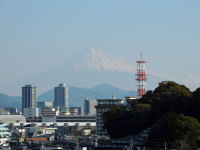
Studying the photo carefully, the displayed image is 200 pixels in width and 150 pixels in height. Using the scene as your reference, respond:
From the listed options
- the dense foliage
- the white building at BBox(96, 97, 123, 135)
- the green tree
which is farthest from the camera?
the white building at BBox(96, 97, 123, 135)

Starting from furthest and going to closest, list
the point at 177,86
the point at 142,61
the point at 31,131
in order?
the point at 31,131
the point at 142,61
the point at 177,86

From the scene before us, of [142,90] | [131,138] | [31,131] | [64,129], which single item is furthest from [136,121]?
[64,129]

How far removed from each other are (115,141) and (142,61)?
35.3 meters

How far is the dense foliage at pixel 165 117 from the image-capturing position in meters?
62.7

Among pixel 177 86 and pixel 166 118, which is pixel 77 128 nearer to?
pixel 177 86

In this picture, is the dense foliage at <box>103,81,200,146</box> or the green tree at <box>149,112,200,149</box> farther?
the dense foliage at <box>103,81,200,146</box>

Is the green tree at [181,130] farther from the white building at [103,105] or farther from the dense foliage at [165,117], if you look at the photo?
the white building at [103,105]

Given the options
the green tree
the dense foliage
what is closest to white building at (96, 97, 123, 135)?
the dense foliage

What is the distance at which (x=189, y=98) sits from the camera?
6894 centimetres

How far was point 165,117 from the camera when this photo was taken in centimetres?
6494

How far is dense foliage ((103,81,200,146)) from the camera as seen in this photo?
206ft

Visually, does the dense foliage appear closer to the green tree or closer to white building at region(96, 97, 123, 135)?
the green tree

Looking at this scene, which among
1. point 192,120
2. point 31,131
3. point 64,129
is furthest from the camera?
point 64,129

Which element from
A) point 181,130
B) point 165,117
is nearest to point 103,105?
point 165,117
